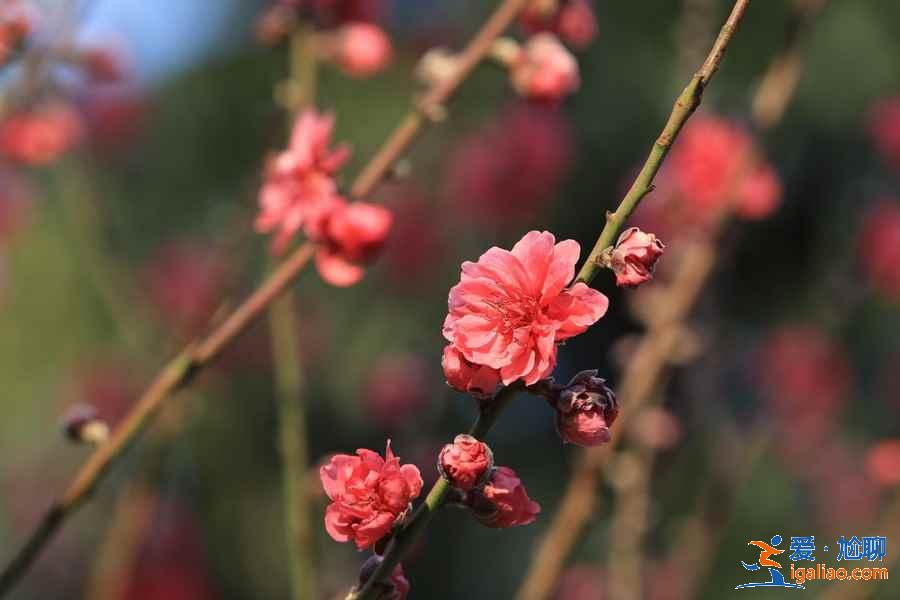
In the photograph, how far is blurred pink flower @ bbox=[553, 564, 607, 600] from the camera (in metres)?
2.60

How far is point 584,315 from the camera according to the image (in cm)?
77

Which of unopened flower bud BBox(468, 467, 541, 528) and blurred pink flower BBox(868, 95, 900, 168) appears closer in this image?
unopened flower bud BBox(468, 467, 541, 528)

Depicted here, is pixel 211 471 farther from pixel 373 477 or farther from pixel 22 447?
pixel 373 477

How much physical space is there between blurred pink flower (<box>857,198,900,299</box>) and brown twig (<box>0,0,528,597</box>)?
142 centimetres

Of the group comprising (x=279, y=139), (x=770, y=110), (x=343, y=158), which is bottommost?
(x=770, y=110)

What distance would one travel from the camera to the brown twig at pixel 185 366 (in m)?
1.04

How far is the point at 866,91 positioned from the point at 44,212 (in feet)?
15.3

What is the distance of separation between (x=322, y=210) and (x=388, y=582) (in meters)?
0.54

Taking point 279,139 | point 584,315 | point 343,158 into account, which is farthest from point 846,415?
point 584,315

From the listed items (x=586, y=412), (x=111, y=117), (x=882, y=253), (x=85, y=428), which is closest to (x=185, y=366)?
(x=85, y=428)

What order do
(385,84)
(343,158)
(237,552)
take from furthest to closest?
(385,84), (237,552), (343,158)

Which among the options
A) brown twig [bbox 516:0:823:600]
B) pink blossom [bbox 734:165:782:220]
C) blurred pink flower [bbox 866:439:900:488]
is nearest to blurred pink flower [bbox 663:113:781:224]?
pink blossom [bbox 734:165:782:220]

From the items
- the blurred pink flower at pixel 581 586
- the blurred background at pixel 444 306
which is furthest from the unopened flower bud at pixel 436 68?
the blurred pink flower at pixel 581 586

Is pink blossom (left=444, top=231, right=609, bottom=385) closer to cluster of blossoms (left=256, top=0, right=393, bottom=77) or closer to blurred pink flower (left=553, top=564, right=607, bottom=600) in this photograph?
Answer: cluster of blossoms (left=256, top=0, right=393, bottom=77)
